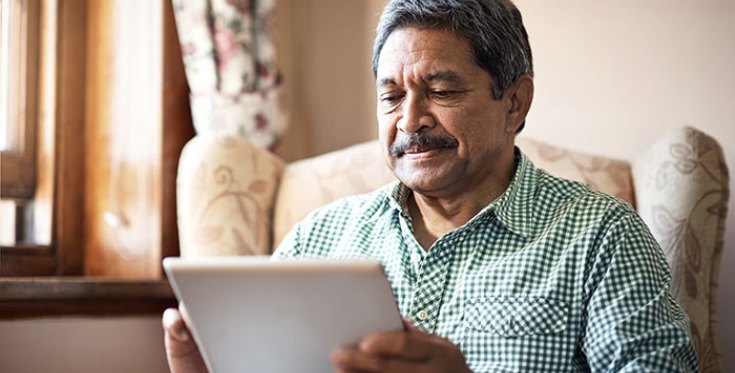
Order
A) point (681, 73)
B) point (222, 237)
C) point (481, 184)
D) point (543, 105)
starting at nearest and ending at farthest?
point (481, 184) < point (222, 237) < point (681, 73) < point (543, 105)

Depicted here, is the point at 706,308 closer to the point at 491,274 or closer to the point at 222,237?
the point at 491,274

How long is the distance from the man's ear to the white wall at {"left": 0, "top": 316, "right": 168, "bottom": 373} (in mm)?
961

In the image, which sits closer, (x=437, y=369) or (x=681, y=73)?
(x=437, y=369)

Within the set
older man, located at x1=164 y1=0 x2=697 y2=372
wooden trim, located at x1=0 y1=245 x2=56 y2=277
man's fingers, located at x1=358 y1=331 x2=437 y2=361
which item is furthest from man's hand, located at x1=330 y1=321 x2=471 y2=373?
wooden trim, located at x1=0 y1=245 x2=56 y2=277

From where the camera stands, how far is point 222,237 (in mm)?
1707

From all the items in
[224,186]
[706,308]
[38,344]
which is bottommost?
[38,344]

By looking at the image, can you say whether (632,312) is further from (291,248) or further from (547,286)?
(291,248)

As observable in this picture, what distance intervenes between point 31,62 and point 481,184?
4.20ft

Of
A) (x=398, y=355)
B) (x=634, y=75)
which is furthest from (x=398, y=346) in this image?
(x=634, y=75)

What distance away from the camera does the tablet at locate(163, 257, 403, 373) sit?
0.90 m

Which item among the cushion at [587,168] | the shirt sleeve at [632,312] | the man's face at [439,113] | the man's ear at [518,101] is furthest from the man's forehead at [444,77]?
the cushion at [587,168]

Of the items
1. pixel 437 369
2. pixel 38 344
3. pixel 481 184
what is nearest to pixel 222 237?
pixel 38 344

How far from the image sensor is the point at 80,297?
5.75 feet

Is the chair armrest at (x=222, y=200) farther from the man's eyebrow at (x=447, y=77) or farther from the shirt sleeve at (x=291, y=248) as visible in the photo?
the man's eyebrow at (x=447, y=77)
